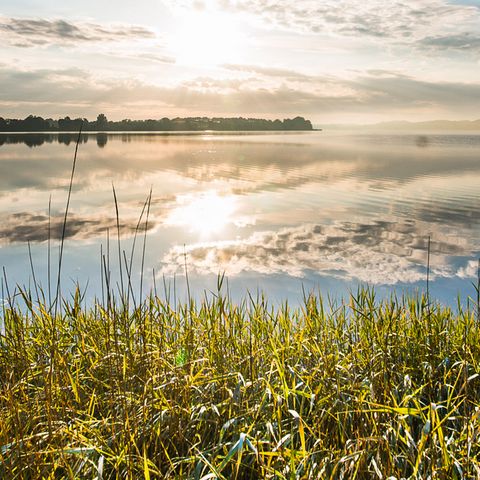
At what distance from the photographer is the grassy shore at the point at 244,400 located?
338cm

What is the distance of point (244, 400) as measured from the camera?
12.8ft

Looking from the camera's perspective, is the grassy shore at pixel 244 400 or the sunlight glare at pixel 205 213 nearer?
the grassy shore at pixel 244 400

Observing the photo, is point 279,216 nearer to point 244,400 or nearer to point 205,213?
point 205,213

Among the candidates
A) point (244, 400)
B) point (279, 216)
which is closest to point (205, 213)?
point (279, 216)

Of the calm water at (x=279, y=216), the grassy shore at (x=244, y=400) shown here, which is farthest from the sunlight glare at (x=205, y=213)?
the grassy shore at (x=244, y=400)

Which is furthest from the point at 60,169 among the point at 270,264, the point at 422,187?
the point at 270,264

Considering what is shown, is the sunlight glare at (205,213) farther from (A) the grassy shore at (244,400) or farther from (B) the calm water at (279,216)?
(A) the grassy shore at (244,400)

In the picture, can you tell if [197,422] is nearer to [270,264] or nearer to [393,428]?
[393,428]

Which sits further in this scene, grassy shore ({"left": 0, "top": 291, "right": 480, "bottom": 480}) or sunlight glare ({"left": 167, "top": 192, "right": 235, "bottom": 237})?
sunlight glare ({"left": 167, "top": 192, "right": 235, "bottom": 237})

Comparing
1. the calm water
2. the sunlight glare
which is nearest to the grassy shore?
the calm water

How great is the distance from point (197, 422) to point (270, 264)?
7.52 metres

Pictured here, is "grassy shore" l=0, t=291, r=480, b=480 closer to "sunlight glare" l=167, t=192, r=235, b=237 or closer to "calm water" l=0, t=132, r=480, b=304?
"calm water" l=0, t=132, r=480, b=304

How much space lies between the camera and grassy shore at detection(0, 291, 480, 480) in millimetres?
3381

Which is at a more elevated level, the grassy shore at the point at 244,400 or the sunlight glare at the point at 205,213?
the grassy shore at the point at 244,400
